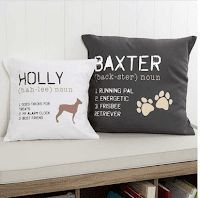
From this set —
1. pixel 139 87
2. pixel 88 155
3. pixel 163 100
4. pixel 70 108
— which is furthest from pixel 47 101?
pixel 163 100

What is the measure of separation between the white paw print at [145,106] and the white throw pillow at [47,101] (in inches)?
10.1

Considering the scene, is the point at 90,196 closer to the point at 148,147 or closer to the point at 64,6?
the point at 148,147

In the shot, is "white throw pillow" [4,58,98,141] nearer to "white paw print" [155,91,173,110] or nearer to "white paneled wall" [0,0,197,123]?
"white paneled wall" [0,0,197,123]

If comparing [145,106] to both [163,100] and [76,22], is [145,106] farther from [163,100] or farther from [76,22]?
[76,22]

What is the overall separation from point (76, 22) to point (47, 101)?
1.59ft

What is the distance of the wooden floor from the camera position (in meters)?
1.48

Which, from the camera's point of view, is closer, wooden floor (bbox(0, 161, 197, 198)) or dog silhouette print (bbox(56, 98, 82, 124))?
wooden floor (bbox(0, 161, 197, 198))

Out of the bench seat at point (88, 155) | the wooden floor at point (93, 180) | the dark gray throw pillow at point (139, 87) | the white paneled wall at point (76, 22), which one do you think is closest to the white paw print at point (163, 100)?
the dark gray throw pillow at point (139, 87)

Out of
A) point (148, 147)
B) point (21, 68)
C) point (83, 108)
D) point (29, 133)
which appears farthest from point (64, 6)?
point (148, 147)

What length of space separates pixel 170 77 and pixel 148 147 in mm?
403

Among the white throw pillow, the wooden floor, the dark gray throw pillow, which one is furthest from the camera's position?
the dark gray throw pillow

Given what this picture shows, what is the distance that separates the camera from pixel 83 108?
187 centimetres

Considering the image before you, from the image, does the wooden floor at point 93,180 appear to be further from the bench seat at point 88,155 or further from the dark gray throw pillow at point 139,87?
the dark gray throw pillow at point 139,87

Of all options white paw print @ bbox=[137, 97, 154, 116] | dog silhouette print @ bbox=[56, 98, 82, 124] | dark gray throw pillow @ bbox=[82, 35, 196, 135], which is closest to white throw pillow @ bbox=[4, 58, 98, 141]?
dog silhouette print @ bbox=[56, 98, 82, 124]
